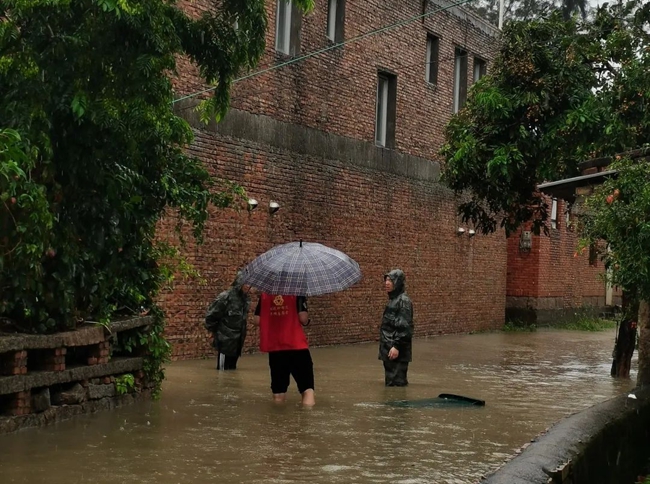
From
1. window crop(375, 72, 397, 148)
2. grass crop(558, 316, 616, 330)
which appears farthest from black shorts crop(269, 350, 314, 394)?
grass crop(558, 316, 616, 330)

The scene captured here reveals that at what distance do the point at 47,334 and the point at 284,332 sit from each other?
117 inches

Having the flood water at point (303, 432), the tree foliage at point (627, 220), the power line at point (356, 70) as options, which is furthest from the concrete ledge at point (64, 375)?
the power line at point (356, 70)

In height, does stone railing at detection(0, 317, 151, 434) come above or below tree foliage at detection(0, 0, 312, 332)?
below

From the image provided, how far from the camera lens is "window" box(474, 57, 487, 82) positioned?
100ft

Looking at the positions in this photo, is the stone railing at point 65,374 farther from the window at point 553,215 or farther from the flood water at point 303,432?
the window at point 553,215

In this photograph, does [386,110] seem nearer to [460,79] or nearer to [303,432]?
[460,79]

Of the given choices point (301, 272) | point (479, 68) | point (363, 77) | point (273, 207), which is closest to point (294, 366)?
point (301, 272)

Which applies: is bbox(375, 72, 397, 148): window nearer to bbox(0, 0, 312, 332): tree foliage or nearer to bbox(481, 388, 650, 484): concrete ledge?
bbox(0, 0, 312, 332): tree foliage

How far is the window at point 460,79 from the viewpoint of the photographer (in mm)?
29359

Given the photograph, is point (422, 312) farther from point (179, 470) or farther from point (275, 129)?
point (179, 470)

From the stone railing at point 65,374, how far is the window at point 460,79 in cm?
1826

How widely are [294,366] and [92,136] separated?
12.2 feet

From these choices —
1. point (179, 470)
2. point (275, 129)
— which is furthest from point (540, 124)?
point (179, 470)

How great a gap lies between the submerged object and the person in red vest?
119 centimetres
